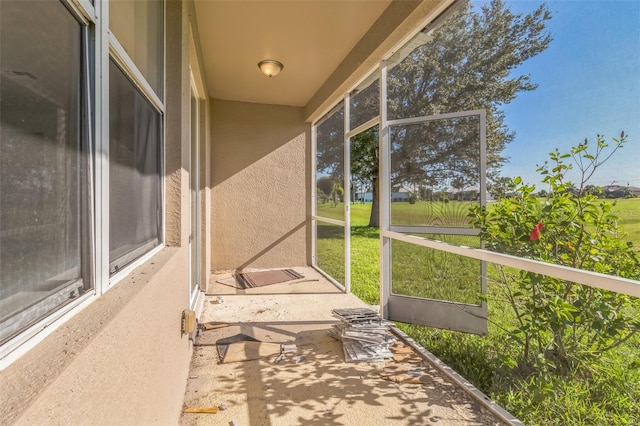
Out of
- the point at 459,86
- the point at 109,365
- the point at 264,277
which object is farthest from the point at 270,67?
the point at 109,365

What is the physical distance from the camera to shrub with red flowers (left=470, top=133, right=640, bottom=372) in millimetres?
1696

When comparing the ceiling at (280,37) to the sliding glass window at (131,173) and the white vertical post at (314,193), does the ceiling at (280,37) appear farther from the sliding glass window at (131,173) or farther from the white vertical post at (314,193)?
the sliding glass window at (131,173)

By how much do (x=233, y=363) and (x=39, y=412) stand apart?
7.18 feet

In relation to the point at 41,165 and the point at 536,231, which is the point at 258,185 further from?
the point at 41,165

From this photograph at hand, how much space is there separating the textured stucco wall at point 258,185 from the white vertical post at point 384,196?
2.62 meters

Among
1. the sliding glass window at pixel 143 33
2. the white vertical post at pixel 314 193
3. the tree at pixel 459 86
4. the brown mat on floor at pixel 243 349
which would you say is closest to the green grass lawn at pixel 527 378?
the tree at pixel 459 86

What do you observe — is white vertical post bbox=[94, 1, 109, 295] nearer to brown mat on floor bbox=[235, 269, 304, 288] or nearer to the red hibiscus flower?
the red hibiscus flower

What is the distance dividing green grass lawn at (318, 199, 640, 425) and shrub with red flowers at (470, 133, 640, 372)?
9 cm

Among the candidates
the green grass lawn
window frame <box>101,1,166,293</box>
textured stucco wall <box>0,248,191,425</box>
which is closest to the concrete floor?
the green grass lawn

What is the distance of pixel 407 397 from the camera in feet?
6.80

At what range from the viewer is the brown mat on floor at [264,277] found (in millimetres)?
4641

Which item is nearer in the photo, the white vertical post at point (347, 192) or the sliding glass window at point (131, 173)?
the sliding glass window at point (131, 173)

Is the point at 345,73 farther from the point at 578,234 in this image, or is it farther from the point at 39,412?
Answer: the point at 39,412

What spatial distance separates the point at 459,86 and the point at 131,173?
2516 millimetres
